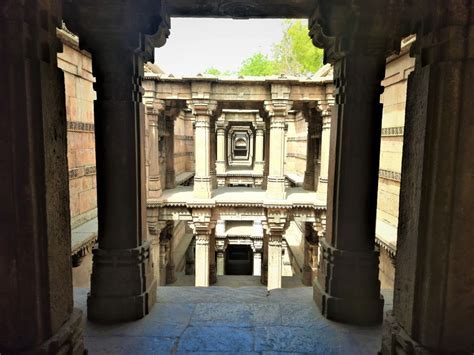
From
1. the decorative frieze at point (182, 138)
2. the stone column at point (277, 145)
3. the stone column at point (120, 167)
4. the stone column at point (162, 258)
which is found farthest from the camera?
the decorative frieze at point (182, 138)

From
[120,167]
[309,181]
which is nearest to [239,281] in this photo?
[309,181]

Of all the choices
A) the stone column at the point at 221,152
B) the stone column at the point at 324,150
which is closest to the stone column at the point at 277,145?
the stone column at the point at 324,150

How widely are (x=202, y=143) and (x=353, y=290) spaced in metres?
7.65

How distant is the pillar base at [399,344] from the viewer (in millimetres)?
1632

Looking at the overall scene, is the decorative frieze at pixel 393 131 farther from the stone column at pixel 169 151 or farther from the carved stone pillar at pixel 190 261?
the carved stone pillar at pixel 190 261

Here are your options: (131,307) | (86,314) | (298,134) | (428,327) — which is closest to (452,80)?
(428,327)

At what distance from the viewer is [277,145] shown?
385 inches

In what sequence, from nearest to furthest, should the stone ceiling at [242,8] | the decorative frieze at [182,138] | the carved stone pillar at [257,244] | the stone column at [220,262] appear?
the stone ceiling at [242,8], the carved stone pillar at [257,244], the stone column at [220,262], the decorative frieze at [182,138]

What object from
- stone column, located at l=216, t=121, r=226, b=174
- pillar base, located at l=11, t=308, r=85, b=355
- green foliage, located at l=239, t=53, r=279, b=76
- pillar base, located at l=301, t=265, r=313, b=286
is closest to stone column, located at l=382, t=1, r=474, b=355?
pillar base, located at l=11, t=308, r=85, b=355

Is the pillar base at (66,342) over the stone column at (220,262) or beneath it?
over

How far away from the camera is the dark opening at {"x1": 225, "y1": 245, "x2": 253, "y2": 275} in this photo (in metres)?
15.2

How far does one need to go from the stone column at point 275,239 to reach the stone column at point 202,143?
6.88ft

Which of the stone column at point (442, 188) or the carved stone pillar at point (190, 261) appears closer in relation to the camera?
the stone column at point (442, 188)

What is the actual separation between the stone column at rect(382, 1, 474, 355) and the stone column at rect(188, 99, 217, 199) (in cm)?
816
